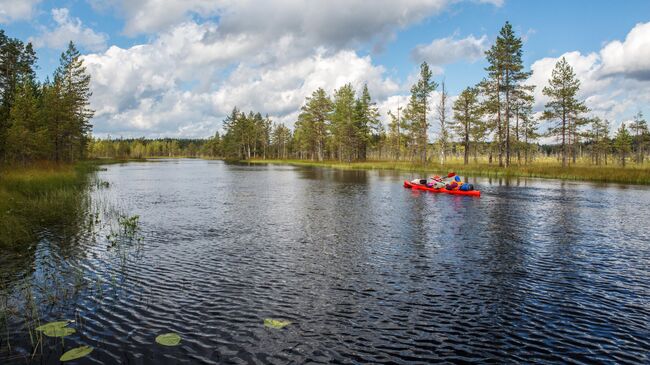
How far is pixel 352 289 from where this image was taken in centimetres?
1135

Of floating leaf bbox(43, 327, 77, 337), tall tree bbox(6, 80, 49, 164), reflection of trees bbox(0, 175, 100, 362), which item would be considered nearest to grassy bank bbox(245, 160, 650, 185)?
reflection of trees bbox(0, 175, 100, 362)

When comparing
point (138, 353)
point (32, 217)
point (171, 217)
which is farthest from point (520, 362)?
point (32, 217)

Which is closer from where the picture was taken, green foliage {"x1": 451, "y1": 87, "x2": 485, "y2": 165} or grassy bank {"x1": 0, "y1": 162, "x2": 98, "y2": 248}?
grassy bank {"x1": 0, "y1": 162, "x2": 98, "y2": 248}

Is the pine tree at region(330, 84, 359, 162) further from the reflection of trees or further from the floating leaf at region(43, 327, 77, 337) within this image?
A: the floating leaf at region(43, 327, 77, 337)

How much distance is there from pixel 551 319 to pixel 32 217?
24.7m

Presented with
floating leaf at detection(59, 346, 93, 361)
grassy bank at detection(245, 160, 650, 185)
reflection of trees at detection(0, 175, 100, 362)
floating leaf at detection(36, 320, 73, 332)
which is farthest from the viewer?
grassy bank at detection(245, 160, 650, 185)

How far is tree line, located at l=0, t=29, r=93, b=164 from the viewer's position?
45.0 metres

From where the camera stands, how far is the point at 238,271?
1300 cm

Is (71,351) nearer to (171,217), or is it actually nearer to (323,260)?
(323,260)

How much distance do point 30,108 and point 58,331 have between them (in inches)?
2004

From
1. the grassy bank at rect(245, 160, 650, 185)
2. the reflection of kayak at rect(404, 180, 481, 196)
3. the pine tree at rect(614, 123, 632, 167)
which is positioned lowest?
the reflection of kayak at rect(404, 180, 481, 196)

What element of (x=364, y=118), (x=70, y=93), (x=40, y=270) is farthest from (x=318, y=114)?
(x=40, y=270)

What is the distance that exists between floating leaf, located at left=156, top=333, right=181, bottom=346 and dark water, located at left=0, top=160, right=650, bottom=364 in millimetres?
154

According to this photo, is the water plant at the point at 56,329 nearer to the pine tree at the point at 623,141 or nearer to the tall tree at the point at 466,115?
the tall tree at the point at 466,115
